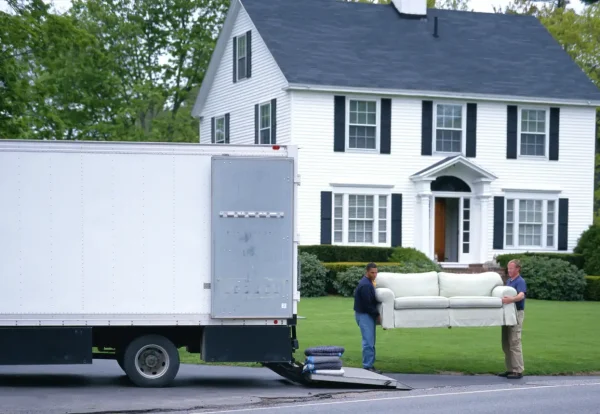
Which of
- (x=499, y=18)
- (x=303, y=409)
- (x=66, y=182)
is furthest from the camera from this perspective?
(x=499, y=18)

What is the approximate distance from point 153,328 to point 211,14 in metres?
39.0

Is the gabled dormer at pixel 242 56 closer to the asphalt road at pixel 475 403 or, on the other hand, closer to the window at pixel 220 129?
the window at pixel 220 129

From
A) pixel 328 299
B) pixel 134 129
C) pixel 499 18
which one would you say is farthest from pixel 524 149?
pixel 134 129

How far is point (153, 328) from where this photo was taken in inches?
612

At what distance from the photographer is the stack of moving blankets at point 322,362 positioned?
51.7 feet

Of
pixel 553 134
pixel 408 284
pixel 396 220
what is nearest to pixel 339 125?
pixel 396 220

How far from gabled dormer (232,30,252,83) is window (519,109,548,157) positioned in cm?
936

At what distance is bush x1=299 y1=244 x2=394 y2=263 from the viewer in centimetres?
3503

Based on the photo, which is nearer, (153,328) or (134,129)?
(153,328)

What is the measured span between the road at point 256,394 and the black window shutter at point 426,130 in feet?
65.5

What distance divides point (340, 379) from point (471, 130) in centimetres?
2330

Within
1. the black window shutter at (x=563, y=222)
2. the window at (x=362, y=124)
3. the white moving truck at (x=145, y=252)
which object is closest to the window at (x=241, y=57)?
the window at (x=362, y=124)

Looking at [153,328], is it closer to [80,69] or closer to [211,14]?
[80,69]

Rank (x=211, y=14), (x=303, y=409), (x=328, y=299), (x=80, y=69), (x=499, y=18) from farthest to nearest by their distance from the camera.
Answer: (x=211, y=14) < (x=80, y=69) < (x=499, y=18) < (x=328, y=299) < (x=303, y=409)
